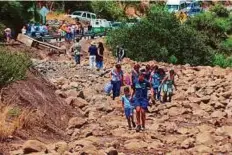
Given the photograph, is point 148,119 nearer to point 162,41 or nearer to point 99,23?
point 162,41

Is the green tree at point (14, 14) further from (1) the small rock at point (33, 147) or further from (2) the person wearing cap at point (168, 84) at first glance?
(1) the small rock at point (33, 147)

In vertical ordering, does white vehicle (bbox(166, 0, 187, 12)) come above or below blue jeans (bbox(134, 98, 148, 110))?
below

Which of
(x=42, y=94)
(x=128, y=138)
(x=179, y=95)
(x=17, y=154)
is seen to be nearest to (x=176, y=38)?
(x=179, y=95)

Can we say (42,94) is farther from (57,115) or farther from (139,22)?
(139,22)

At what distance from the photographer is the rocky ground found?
1229 centimetres

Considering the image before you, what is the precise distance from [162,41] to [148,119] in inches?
849

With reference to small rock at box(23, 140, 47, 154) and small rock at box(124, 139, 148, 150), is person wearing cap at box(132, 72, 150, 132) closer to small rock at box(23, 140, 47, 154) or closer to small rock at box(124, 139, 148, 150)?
small rock at box(124, 139, 148, 150)

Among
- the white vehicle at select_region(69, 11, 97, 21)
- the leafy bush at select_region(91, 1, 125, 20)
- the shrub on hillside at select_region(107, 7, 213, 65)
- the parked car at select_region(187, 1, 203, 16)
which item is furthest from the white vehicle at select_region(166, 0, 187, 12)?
the shrub on hillside at select_region(107, 7, 213, 65)

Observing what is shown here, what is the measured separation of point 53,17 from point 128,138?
45.7 metres

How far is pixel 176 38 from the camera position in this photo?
38281 millimetres

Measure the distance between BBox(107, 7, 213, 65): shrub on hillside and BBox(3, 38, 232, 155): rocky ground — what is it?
31.7 ft

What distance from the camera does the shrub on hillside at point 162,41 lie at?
36844 mm

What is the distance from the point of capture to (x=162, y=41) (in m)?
38.0

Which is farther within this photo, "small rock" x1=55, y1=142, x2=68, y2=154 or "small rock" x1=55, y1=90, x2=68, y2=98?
"small rock" x1=55, y1=90, x2=68, y2=98
